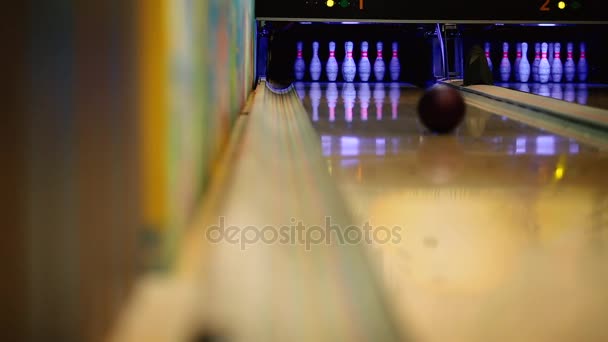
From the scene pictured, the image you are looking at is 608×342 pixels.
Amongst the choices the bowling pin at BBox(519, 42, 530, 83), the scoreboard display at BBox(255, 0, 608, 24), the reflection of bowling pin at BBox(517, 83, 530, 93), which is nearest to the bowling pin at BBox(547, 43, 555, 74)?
the bowling pin at BBox(519, 42, 530, 83)

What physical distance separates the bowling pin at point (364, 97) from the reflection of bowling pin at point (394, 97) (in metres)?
0.14

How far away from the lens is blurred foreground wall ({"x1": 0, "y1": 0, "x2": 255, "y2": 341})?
67cm

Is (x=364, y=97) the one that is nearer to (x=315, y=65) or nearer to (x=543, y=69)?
(x=315, y=65)

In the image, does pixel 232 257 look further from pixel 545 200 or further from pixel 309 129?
pixel 309 129

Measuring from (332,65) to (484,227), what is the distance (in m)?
5.57

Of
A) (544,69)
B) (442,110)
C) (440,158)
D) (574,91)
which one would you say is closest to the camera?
(440,158)

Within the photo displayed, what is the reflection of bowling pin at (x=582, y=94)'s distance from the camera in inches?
184

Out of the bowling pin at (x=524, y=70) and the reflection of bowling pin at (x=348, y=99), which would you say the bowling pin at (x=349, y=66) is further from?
the bowling pin at (x=524, y=70)

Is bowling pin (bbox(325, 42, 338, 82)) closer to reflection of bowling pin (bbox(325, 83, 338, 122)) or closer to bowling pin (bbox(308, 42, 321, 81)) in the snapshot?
bowling pin (bbox(308, 42, 321, 81))

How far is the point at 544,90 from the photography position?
573 centimetres

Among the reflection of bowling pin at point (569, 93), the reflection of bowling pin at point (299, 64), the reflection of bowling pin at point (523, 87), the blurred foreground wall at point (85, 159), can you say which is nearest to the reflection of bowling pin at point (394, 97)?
the reflection of bowling pin at point (299, 64)

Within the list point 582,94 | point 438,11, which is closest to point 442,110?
point 582,94

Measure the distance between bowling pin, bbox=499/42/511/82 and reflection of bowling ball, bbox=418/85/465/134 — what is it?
13.0 ft

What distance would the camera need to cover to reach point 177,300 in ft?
3.34
